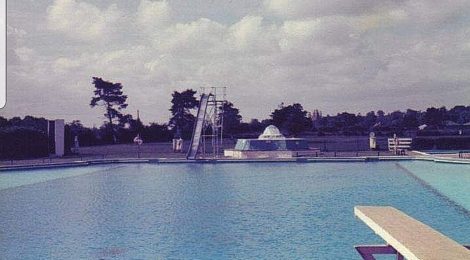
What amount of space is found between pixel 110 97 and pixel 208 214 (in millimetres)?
41403

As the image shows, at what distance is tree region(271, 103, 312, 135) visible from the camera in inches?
2121

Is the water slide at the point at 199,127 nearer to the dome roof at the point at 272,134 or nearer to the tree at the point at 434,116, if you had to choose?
the dome roof at the point at 272,134

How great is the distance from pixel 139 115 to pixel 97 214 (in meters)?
41.4

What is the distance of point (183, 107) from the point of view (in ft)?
177

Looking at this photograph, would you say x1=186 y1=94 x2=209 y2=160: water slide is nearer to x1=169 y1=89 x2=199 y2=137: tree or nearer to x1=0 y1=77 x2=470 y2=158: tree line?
x1=0 y1=77 x2=470 y2=158: tree line

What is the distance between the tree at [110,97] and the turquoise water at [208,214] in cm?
3052

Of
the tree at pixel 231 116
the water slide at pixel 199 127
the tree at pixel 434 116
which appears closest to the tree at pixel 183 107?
the tree at pixel 231 116

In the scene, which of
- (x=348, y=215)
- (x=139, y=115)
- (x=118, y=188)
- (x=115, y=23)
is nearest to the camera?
(x=348, y=215)

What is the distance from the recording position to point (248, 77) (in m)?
35.4

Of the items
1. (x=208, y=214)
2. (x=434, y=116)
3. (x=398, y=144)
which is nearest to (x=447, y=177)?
(x=208, y=214)

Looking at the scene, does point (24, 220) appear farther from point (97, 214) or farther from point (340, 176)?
point (340, 176)

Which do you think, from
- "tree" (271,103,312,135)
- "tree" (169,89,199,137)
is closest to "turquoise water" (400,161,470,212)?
"tree" (271,103,312,135)

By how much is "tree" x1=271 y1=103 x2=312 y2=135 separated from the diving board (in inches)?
1843

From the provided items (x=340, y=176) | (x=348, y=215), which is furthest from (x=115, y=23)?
(x=348, y=215)
